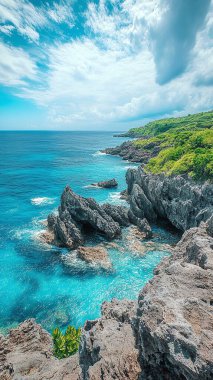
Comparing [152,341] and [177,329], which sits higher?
[177,329]

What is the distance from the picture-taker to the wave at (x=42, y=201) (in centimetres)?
6384

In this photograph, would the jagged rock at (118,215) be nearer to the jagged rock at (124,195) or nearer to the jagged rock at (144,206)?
the jagged rock at (144,206)

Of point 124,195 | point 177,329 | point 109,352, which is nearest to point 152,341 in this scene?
point 177,329

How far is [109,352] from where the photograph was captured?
36.2 feet

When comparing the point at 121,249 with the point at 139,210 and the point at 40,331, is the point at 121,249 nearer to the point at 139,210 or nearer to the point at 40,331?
the point at 139,210

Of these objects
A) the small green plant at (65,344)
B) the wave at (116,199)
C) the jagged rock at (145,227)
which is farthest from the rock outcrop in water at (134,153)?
the small green plant at (65,344)

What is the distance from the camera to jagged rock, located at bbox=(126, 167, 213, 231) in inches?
1565

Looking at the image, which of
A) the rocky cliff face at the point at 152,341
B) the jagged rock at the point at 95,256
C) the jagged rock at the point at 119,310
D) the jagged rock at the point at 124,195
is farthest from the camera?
the jagged rock at the point at 124,195

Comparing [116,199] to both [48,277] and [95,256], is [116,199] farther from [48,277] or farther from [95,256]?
[48,277]

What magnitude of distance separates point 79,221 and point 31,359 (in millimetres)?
30958

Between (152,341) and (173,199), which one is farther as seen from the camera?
(173,199)

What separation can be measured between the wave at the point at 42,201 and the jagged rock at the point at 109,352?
51144 mm

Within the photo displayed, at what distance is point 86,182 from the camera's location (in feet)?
284

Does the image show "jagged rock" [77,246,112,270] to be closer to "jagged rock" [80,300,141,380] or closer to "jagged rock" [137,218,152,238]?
"jagged rock" [137,218,152,238]
